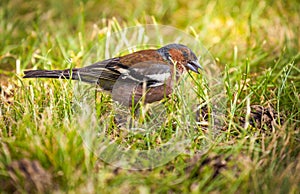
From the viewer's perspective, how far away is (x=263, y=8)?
19.8ft

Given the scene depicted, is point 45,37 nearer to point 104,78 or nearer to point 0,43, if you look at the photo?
point 0,43

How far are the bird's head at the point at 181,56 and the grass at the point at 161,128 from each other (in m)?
0.15

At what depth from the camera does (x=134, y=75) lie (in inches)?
153

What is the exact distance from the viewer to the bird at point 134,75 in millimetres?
3832

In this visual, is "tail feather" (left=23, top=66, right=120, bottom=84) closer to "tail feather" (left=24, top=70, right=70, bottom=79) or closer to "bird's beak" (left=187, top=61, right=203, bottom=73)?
"tail feather" (left=24, top=70, right=70, bottom=79)

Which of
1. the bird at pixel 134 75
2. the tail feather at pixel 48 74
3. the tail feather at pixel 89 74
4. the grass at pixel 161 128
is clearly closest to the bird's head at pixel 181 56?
the bird at pixel 134 75

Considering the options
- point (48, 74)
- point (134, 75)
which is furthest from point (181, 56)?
point (48, 74)

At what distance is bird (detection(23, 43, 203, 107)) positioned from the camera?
3.83 metres

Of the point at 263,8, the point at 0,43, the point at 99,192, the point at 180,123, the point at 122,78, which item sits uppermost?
the point at 263,8

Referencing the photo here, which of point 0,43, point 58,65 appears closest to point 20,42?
point 0,43

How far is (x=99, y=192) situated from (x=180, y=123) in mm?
955

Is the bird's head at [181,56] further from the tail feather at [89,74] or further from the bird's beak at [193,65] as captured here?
the tail feather at [89,74]

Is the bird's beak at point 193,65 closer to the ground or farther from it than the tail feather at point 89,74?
farther from it

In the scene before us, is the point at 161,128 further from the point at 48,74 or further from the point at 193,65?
the point at 48,74
